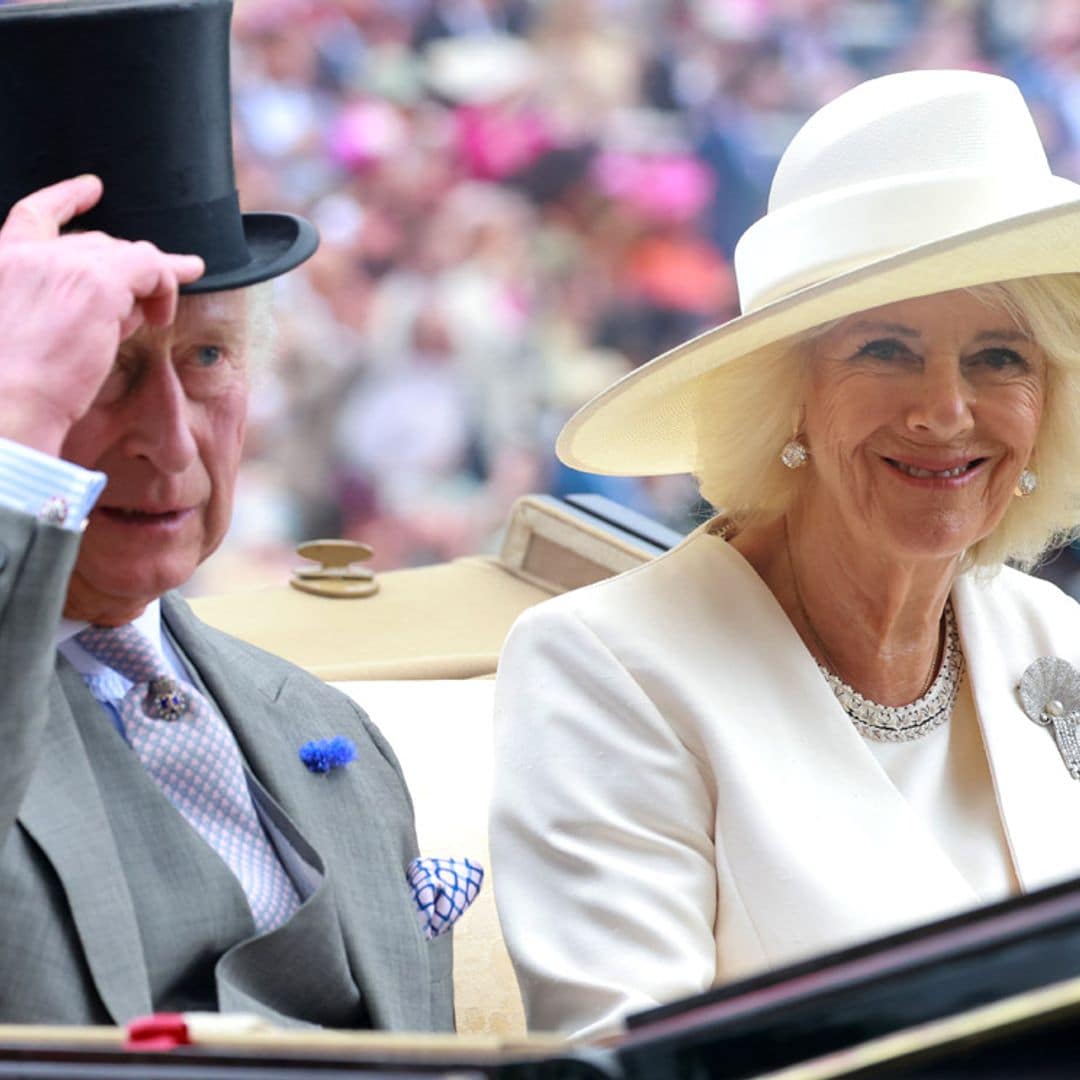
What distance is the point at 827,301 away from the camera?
1909 millimetres

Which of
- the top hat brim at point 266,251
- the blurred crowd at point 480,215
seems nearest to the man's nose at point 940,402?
the top hat brim at point 266,251

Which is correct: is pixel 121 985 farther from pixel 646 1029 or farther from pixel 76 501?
pixel 646 1029

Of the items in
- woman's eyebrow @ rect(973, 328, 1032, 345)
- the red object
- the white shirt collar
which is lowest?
the red object

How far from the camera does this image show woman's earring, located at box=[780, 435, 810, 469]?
2.06m

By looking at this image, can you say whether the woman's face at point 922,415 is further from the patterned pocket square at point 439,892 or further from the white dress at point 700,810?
the patterned pocket square at point 439,892

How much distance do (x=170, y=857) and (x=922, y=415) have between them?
88 cm

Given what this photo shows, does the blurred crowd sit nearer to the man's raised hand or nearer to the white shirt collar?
the white shirt collar

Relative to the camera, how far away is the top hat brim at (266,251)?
163cm

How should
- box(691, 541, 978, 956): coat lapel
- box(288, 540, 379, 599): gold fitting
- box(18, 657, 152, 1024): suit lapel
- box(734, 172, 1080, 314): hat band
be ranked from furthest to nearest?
box(288, 540, 379, 599): gold fitting → box(734, 172, 1080, 314): hat band → box(691, 541, 978, 956): coat lapel → box(18, 657, 152, 1024): suit lapel

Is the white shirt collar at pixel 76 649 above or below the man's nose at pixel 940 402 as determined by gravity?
below

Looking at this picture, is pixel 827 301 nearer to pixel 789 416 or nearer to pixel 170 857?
pixel 789 416

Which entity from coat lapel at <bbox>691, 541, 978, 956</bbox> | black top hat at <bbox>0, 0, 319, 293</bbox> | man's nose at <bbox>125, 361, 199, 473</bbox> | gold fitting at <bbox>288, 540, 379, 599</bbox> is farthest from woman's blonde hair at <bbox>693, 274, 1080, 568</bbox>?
gold fitting at <bbox>288, 540, 379, 599</bbox>

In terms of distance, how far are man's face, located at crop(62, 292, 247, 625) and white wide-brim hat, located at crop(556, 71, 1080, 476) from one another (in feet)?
1.67

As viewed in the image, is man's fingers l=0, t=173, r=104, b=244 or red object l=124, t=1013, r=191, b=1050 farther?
man's fingers l=0, t=173, r=104, b=244
